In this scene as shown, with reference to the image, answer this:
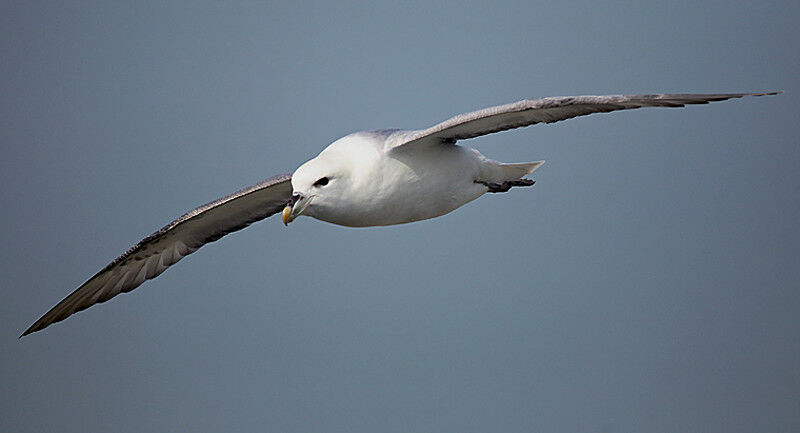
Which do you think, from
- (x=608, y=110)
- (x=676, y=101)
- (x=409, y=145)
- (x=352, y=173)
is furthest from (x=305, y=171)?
(x=676, y=101)

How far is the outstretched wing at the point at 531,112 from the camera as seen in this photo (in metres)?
4.89

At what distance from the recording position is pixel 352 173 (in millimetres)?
5324

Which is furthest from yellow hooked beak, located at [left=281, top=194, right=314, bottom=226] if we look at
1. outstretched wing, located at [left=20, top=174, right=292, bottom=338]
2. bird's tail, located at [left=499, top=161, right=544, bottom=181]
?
bird's tail, located at [left=499, top=161, right=544, bottom=181]

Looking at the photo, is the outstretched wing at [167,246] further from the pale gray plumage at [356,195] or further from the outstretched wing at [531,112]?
the outstretched wing at [531,112]

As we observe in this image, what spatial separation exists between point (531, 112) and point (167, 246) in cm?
320

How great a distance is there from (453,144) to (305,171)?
106 centimetres

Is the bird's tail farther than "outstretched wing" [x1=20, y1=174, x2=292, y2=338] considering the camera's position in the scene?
No

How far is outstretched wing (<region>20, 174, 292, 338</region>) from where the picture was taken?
21.8 feet

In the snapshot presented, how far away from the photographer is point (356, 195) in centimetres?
532

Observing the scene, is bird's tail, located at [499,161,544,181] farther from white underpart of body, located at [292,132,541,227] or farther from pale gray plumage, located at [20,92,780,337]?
white underpart of body, located at [292,132,541,227]

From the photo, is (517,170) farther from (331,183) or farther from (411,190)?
(331,183)

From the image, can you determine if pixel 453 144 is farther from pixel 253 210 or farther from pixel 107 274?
pixel 107 274

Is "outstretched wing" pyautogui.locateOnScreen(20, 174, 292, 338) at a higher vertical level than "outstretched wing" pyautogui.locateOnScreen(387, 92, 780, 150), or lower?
lower

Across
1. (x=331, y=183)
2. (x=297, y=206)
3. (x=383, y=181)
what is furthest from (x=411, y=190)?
(x=297, y=206)
